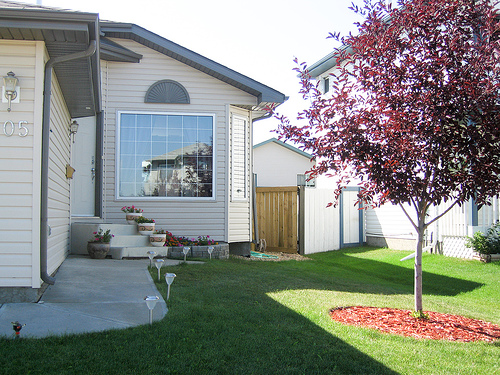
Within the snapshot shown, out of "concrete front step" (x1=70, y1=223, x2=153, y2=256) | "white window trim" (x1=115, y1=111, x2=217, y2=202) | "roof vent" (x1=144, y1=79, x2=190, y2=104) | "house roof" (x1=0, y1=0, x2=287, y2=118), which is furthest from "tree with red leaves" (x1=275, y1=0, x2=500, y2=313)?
"roof vent" (x1=144, y1=79, x2=190, y2=104)

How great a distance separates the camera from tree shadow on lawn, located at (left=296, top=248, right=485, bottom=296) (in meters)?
7.93

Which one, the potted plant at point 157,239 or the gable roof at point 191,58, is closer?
the potted plant at point 157,239

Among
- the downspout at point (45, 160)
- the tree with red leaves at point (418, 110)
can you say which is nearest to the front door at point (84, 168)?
the downspout at point (45, 160)

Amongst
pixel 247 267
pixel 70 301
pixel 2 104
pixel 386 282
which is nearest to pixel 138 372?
pixel 70 301

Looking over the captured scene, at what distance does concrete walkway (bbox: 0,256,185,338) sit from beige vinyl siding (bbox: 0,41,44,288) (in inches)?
15.5

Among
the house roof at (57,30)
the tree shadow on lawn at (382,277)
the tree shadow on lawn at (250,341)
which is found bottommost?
the tree shadow on lawn at (382,277)

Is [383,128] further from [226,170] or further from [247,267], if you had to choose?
[226,170]

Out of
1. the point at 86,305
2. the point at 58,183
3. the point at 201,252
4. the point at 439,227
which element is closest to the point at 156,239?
the point at 201,252

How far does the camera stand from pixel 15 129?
500 centimetres

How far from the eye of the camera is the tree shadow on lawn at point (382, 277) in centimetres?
793

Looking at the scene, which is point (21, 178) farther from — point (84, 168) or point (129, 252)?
point (84, 168)

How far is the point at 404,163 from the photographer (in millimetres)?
4980

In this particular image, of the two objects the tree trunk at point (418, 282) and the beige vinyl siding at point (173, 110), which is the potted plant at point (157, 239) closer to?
the beige vinyl siding at point (173, 110)

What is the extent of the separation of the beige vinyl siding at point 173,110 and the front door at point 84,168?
11.0 inches
